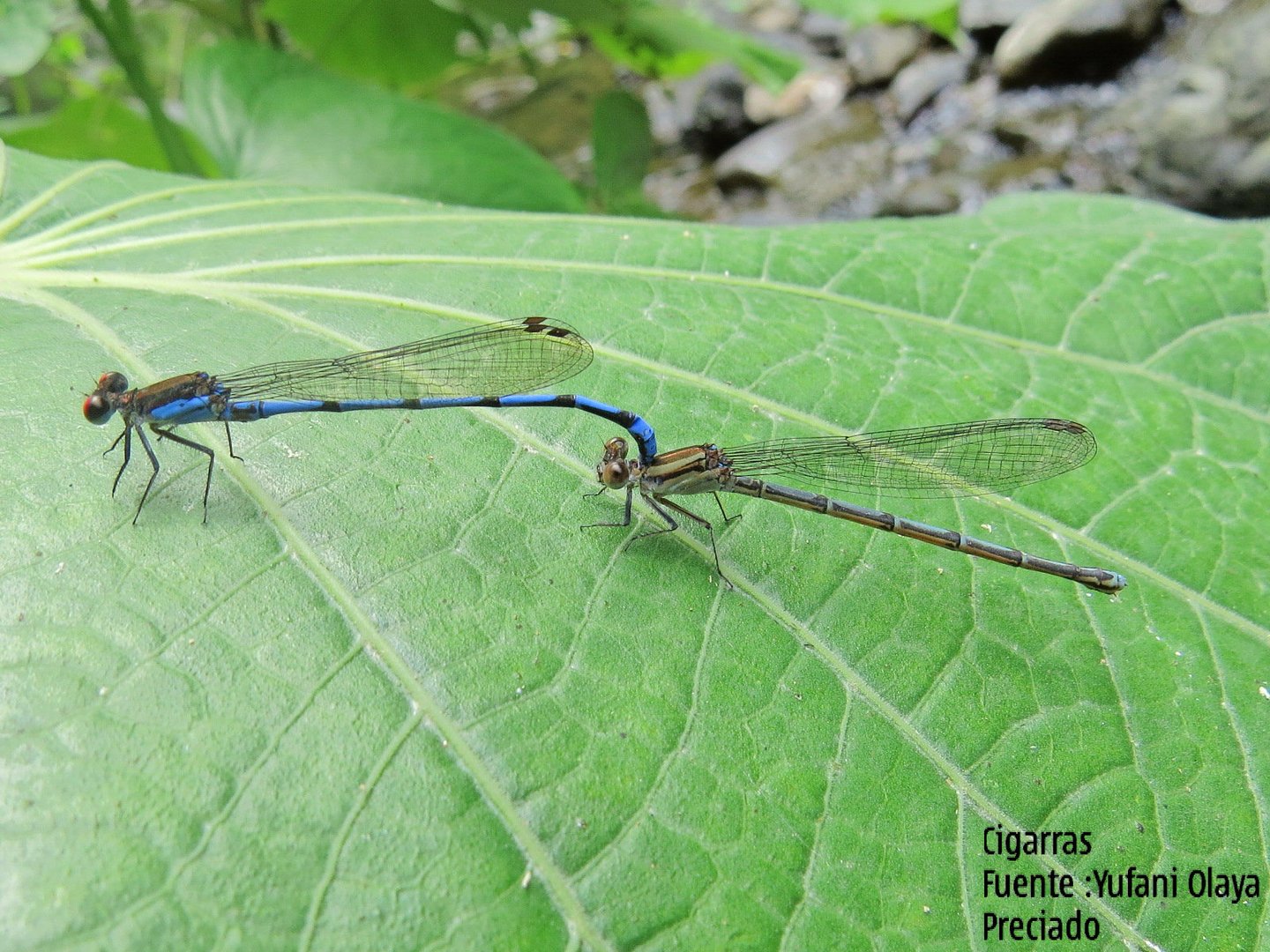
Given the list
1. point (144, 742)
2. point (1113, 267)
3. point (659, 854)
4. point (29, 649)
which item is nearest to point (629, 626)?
point (659, 854)

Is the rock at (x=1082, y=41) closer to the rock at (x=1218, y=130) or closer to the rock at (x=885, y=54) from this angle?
the rock at (x=1218, y=130)

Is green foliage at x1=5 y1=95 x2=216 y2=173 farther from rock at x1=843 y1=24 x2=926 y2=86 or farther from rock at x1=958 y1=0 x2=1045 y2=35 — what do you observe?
rock at x1=958 y1=0 x2=1045 y2=35

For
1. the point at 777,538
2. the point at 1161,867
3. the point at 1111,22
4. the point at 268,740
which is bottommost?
the point at 1111,22

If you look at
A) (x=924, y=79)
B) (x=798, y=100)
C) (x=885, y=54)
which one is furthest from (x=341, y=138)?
(x=885, y=54)

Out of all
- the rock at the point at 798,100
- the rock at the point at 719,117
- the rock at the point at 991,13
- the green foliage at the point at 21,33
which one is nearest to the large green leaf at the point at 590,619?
the green foliage at the point at 21,33

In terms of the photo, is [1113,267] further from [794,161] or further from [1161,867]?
[794,161]

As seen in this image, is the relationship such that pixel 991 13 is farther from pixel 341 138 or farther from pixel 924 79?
pixel 341 138

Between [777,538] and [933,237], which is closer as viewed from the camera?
[777,538]
